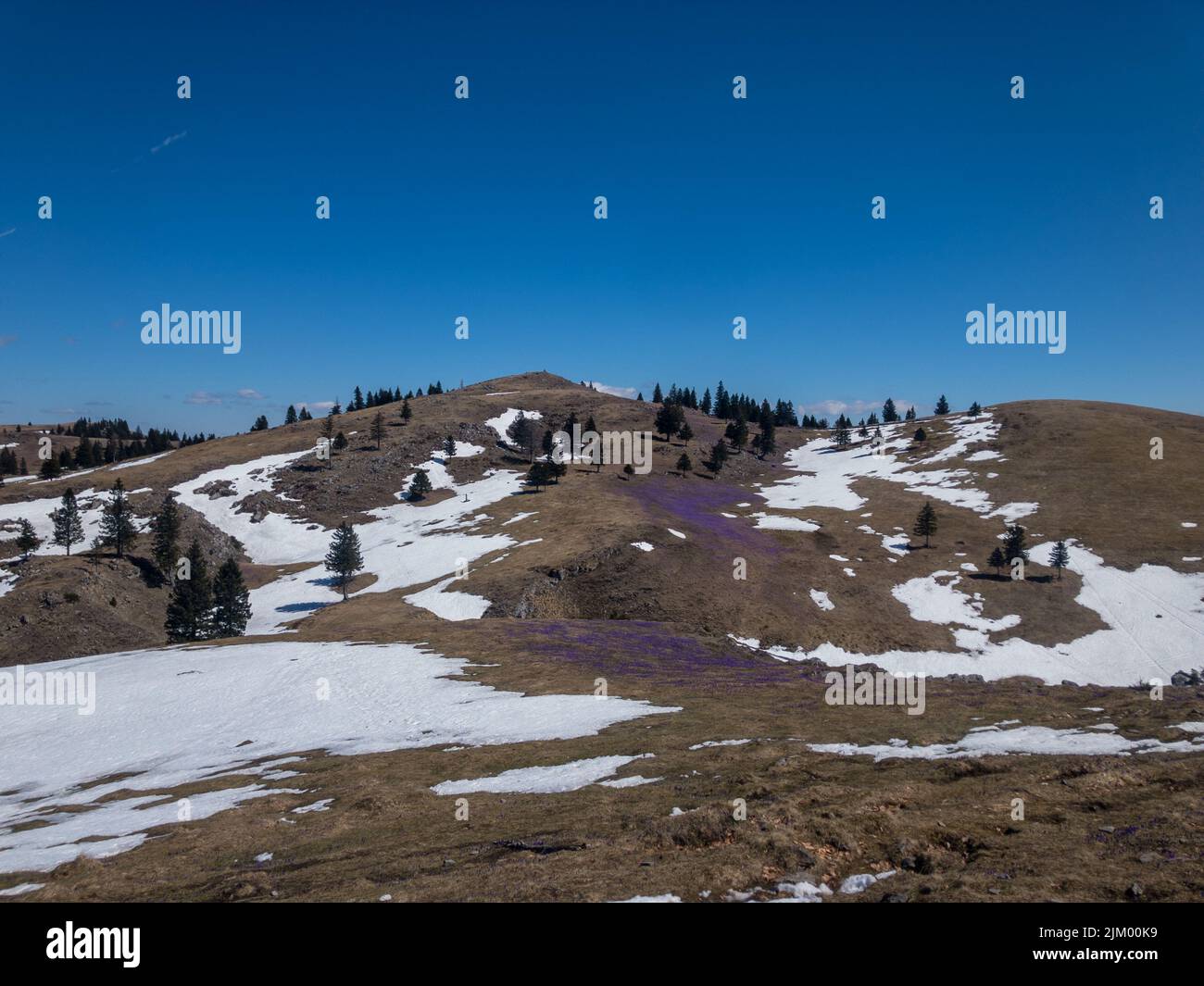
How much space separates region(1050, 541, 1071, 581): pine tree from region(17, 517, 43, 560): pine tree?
12660 centimetres

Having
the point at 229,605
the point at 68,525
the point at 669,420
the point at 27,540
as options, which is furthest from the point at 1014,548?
the point at 27,540

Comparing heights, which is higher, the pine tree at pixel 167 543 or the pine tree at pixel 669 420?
the pine tree at pixel 669 420

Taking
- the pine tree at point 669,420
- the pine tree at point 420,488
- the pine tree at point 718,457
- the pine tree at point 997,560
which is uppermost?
the pine tree at point 669,420

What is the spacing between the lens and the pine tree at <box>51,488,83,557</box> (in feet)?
276

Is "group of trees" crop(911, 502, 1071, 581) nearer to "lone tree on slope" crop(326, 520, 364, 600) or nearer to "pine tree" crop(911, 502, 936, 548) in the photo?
"pine tree" crop(911, 502, 936, 548)

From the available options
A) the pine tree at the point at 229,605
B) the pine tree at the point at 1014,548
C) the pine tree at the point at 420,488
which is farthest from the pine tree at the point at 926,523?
the pine tree at the point at 229,605

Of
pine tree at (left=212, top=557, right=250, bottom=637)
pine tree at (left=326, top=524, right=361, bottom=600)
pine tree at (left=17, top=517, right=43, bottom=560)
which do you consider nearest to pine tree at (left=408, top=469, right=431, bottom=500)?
pine tree at (left=326, top=524, right=361, bottom=600)

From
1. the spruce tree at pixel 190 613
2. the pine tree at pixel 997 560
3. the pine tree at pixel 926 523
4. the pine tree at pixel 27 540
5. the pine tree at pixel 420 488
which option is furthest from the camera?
the pine tree at pixel 420 488

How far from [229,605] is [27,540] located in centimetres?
3753

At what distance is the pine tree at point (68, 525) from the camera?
8412cm

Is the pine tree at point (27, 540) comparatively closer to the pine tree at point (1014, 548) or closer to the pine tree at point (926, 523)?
the pine tree at point (926, 523)

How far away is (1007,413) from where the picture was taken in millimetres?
146250

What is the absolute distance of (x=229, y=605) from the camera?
66125 mm

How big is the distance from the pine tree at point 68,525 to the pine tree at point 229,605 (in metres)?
32.9
